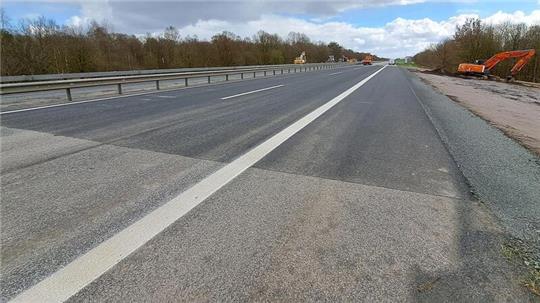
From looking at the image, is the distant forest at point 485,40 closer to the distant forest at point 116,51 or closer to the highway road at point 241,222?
the distant forest at point 116,51

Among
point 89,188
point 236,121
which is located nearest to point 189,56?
point 236,121

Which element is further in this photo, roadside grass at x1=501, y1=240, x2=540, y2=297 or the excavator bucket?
the excavator bucket

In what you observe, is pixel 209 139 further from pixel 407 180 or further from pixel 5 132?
pixel 5 132

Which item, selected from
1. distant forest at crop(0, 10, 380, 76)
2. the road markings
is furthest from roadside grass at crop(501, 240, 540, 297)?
distant forest at crop(0, 10, 380, 76)

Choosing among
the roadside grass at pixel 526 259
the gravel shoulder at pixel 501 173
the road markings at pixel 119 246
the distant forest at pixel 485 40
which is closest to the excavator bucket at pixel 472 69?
the distant forest at pixel 485 40

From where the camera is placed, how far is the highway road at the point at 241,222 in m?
2.35

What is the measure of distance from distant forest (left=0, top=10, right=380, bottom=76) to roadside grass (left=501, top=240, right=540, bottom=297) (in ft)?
106

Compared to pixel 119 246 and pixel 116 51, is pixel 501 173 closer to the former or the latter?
pixel 119 246

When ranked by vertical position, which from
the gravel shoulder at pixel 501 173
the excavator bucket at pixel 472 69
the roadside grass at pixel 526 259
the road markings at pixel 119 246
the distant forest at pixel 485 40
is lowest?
the roadside grass at pixel 526 259

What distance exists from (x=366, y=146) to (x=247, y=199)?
132 inches

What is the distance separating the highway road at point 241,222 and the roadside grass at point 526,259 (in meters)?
0.09

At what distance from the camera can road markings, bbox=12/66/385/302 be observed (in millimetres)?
2226

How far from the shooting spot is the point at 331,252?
2.78 m

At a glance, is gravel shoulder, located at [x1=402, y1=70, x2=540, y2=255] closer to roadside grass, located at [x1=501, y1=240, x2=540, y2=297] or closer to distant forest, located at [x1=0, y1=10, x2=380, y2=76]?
roadside grass, located at [x1=501, y1=240, x2=540, y2=297]
